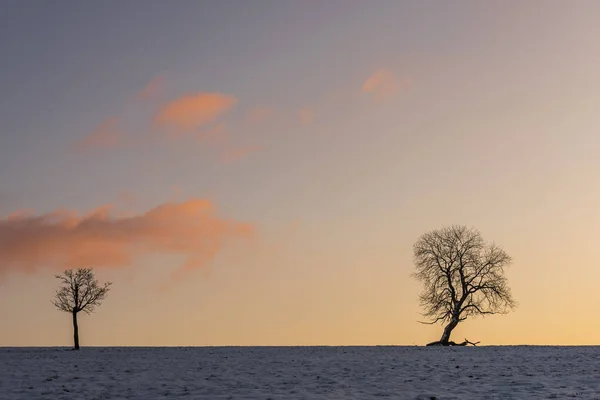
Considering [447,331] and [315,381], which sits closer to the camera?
[315,381]

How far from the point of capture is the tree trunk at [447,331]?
8000 cm

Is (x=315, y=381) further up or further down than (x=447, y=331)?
further up

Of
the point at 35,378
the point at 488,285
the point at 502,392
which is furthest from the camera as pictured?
the point at 488,285

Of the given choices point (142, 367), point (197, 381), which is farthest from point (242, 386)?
point (142, 367)

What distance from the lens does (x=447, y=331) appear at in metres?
80.6

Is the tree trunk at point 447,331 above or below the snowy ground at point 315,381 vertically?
below

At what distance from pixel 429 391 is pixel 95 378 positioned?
1666 centimetres

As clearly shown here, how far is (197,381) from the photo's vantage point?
32312 mm

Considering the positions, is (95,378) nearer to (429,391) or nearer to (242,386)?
(242,386)

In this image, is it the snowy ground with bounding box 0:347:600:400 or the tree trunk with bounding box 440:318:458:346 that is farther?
the tree trunk with bounding box 440:318:458:346

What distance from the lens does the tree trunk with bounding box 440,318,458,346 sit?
80000mm

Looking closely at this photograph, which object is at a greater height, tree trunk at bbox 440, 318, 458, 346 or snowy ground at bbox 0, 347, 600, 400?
snowy ground at bbox 0, 347, 600, 400

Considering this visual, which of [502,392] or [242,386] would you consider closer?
[502,392]

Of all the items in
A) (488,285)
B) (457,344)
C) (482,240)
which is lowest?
(457,344)
